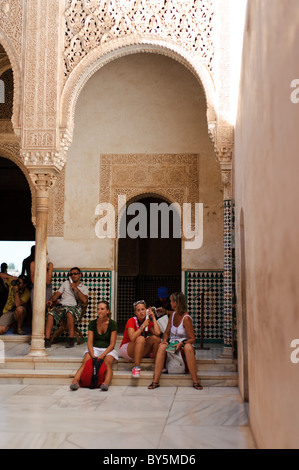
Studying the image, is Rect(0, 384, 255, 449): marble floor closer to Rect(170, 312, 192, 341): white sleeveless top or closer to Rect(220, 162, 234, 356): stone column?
Rect(170, 312, 192, 341): white sleeveless top

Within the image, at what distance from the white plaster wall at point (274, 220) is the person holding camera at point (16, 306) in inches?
188

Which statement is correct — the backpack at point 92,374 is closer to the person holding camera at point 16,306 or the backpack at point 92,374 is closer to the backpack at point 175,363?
the backpack at point 175,363

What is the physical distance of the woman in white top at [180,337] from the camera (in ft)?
18.4

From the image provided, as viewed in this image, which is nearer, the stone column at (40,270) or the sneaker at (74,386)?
the sneaker at (74,386)

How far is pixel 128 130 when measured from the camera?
8109mm

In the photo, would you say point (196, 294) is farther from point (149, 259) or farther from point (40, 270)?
point (149, 259)

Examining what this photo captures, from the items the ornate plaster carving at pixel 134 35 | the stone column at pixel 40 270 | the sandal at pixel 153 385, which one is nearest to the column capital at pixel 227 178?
the ornate plaster carving at pixel 134 35

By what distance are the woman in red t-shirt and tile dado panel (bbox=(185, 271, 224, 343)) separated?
1640mm

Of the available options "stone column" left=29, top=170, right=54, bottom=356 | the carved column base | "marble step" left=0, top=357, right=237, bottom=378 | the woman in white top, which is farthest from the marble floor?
"stone column" left=29, top=170, right=54, bottom=356

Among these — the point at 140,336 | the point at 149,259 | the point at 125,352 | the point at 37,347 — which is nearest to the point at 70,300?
the point at 37,347

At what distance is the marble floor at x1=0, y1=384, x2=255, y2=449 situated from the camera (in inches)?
144
